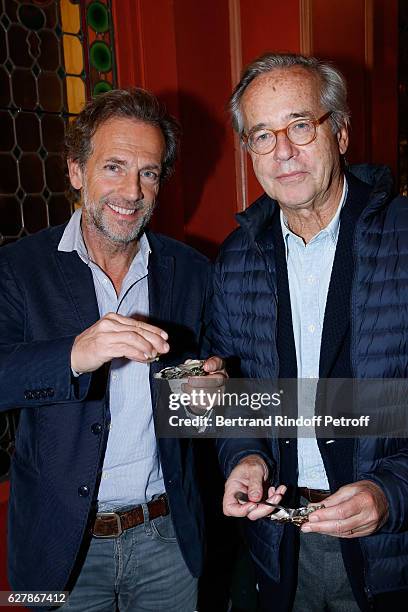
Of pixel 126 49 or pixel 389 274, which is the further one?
pixel 126 49

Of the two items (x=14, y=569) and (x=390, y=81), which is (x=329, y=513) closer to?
(x=14, y=569)

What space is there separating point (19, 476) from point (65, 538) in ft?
0.77

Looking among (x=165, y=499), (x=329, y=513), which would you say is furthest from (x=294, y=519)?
(x=165, y=499)

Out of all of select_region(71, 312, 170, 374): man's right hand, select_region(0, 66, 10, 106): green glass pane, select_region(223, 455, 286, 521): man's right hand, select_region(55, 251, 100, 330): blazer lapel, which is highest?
select_region(0, 66, 10, 106): green glass pane

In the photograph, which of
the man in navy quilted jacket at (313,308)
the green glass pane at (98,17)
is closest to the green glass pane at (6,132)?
the green glass pane at (98,17)

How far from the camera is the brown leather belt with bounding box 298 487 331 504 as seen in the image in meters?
1.64

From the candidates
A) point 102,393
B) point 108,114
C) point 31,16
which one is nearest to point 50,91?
point 31,16

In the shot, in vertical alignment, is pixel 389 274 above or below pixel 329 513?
above

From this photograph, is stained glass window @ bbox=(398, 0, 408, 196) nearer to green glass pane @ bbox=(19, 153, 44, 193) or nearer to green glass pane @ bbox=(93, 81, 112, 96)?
green glass pane @ bbox=(93, 81, 112, 96)

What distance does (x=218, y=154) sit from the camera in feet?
9.96

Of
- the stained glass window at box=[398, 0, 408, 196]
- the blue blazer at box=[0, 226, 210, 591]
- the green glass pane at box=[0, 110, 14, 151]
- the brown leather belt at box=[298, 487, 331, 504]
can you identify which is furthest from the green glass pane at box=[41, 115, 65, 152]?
the stained glass window at box=[398, 0, 408, 196]

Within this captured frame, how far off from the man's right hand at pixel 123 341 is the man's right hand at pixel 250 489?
43 centimetres

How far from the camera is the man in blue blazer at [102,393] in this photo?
163 cm

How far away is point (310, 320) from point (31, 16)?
1.78 metres
